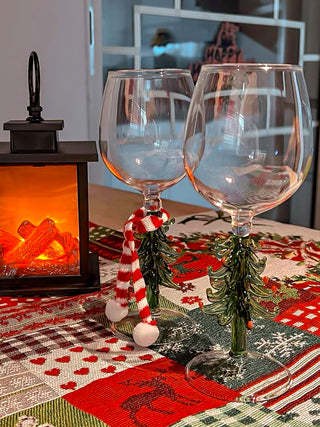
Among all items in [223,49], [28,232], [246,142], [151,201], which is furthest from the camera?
[223,49]

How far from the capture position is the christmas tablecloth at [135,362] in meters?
0.53

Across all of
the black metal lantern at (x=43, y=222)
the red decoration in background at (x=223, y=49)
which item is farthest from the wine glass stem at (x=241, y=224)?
the red decoration in background at (x=223, y=49)

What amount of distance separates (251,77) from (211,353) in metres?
0.30

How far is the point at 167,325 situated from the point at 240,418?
0.21 metres

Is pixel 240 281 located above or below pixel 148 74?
below

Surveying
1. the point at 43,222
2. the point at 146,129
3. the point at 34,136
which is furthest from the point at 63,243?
the point at 146,129

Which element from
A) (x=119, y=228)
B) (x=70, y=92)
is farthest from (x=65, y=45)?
(x=119, y=228)

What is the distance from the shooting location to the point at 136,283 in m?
0.68

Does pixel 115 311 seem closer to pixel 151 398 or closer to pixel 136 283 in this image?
pixel 136 283

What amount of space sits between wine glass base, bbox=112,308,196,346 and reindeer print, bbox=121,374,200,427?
0.31ft

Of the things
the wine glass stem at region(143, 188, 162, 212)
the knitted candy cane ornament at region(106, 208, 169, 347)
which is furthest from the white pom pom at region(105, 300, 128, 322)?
the wine glass stem at region(143, 188, 162, 212)

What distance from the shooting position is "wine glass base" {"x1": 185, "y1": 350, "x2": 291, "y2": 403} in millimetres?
560

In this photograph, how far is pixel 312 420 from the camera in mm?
519

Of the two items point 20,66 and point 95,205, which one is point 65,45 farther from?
point 95,205
